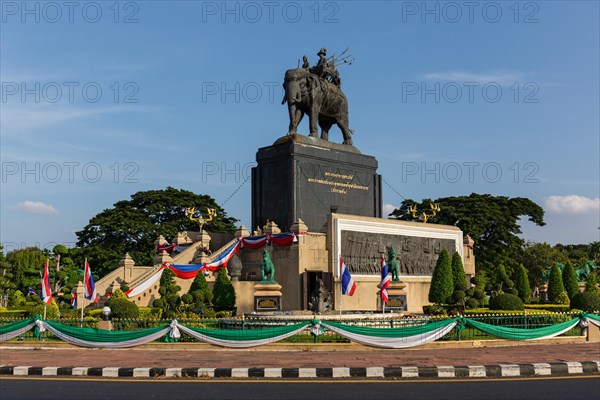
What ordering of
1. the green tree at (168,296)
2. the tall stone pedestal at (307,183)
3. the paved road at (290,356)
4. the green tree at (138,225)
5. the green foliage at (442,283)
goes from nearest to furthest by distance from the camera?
the paved road at (290,356), the green tree at (168,296), the green foliage at (442,283), the tall stone pedestal at (307,183), the green tree at (138,225)

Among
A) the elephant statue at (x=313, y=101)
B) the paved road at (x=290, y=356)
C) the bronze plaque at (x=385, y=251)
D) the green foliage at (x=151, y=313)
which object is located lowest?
the paved road at (x=290, y=356)

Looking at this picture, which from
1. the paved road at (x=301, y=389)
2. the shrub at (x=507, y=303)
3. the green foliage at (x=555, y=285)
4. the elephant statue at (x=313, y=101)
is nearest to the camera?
the paved road at (x=301, y=389)

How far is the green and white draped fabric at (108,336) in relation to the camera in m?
20.8

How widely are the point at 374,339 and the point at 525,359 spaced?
13.9 feet

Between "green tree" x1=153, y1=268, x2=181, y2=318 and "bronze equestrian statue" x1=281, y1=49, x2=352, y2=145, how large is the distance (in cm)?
1068

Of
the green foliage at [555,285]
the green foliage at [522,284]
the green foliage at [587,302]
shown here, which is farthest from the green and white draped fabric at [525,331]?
the green foliage at [522,284]

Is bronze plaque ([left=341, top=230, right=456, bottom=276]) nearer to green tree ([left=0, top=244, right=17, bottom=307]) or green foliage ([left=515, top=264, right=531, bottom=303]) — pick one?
green foliage ([left=515, top=264, right=531, bottom=303])

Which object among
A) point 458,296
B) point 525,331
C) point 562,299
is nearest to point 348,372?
point 525,331

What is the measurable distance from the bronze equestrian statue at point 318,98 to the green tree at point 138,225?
24.4 m

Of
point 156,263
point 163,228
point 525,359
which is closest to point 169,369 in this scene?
point 525,359

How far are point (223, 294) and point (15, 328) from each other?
43.9 feet

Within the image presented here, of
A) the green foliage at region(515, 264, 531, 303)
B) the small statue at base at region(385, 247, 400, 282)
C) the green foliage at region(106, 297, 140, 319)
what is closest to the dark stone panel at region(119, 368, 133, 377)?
the green foliage at region(106, 297, 140, 319)

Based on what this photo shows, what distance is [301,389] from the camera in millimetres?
13367

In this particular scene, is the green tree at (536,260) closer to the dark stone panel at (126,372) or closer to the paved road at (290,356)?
the paved road at (290,356)
